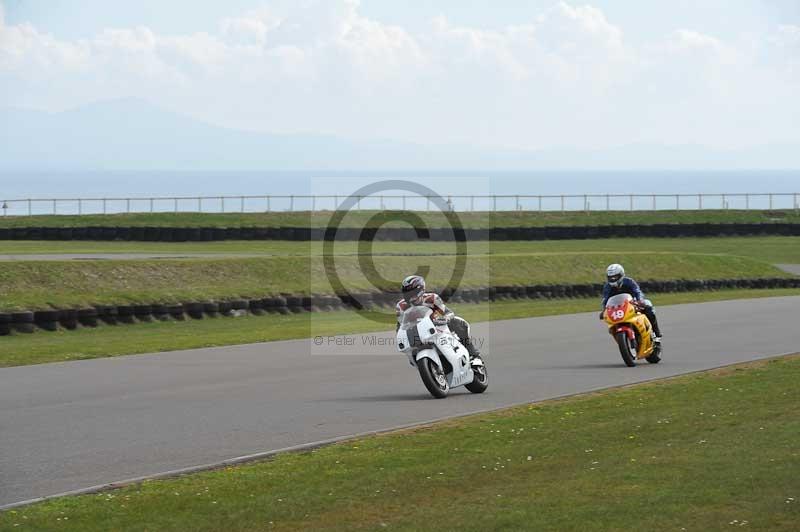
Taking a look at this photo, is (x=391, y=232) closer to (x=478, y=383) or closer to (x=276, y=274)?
(x=276, y=274)

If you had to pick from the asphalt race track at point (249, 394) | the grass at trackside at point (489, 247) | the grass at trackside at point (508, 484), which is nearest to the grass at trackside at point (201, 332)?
the asphalt race track at point (249, 394)

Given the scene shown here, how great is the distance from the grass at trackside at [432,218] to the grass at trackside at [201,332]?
2757 centimetres

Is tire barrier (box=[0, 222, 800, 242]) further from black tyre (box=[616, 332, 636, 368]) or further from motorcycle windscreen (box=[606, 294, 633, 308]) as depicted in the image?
black tyre (box=[616, 332, 636, 368])

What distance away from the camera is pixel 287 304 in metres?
30.5

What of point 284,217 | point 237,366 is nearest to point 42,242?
point 284,217

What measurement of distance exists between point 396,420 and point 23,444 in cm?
367

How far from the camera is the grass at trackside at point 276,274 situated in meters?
29.2

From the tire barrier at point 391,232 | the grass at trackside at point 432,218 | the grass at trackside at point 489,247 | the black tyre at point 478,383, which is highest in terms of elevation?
the grass at trackside at point 432,218

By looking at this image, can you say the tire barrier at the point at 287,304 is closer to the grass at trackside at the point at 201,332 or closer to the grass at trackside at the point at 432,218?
the grass at trackside at the point at 201,332

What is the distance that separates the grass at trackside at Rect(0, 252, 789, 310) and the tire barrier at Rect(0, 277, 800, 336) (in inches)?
20.3

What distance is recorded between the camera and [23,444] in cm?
1179

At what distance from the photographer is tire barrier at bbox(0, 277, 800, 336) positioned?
83.2 feet

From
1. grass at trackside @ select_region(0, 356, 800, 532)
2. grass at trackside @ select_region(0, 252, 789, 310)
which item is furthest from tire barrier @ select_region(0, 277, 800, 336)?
grass at trackside @ select_region(0, 356, 800, 532)

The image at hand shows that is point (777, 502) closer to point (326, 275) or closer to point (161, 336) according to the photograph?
point (161, 336)
